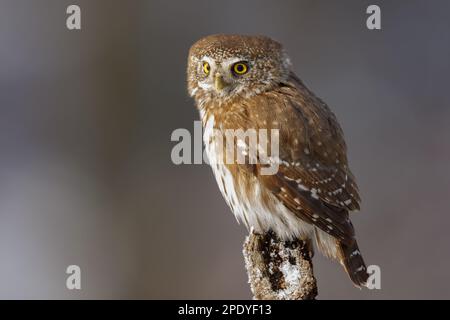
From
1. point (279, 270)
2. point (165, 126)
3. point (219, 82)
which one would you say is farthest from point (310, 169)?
point (165, 126)

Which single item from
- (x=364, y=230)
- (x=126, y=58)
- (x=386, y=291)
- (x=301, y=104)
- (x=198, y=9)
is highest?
(x=198, y=9)

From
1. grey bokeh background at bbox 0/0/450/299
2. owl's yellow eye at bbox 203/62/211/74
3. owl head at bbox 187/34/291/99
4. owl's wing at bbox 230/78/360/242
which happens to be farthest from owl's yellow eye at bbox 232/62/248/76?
grey bokeh background at bbox 0/0/450/299

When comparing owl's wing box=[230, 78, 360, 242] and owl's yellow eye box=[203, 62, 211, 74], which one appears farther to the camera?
owl's yellow eye box=[203, 62, 211, 74]

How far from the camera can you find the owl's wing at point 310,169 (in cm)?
404

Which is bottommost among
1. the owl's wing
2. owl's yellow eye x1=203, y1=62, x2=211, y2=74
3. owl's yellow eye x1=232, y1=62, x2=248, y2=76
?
the owl's wing

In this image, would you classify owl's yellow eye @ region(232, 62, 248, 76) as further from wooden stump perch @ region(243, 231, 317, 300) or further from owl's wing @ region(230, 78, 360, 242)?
wooden stump perch @ region(243, 231, 317, 300)

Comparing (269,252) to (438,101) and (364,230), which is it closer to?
(364,230)

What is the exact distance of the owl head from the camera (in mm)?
4367

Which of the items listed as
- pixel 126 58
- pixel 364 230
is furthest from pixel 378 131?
pixel 126 58

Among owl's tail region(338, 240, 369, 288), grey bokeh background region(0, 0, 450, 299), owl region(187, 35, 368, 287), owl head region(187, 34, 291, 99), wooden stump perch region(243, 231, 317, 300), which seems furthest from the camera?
grey bokeh background region(0, 0, 450, 299)

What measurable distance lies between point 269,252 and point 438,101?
5287 millimetres

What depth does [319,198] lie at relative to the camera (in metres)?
4.07

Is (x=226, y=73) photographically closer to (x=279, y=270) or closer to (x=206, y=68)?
(x=206, y=68)

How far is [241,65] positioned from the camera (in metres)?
4.40
